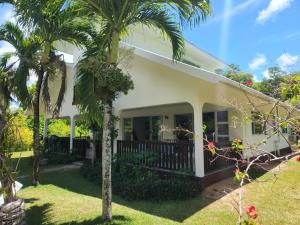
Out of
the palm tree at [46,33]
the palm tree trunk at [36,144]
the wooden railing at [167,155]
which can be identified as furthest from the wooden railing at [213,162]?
the palm tree trunk at [36,144]

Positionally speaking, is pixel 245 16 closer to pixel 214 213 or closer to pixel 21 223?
pixel 214 213

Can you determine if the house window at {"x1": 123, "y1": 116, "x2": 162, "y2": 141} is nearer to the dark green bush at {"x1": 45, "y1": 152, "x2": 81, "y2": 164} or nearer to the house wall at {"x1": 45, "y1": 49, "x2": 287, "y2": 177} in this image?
the dark green bush at {"x1": 45, "y1": 152, "x2": 81, "y2": 164}

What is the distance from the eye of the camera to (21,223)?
16.3ft

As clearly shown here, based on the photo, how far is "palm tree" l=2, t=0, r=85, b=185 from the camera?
621cm

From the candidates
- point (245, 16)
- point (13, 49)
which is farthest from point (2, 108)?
point (245, 16)

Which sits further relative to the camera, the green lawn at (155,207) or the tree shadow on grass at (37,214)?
the tree shadow on grass at (37,214)

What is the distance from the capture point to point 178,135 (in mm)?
14414

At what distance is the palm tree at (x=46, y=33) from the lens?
6211 millimetres

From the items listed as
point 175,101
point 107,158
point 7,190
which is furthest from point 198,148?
point 7,190

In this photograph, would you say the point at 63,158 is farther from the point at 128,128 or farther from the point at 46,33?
the point at 46,33

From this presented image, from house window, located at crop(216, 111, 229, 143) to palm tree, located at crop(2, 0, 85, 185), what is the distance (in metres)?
7.80

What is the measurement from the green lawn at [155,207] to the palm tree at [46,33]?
212cm

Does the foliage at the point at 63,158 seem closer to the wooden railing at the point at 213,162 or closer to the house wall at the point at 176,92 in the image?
the house wall at the point at 176,92

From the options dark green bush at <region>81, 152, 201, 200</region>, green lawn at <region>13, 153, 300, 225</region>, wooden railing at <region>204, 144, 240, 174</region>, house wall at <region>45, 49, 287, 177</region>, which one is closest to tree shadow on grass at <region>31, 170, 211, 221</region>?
green lawn at <region>13, 153, 300, 225</region>
